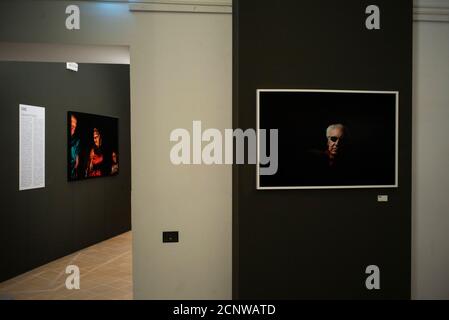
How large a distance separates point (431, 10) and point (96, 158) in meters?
5.89

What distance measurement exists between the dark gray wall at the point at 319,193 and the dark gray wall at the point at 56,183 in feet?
11.8

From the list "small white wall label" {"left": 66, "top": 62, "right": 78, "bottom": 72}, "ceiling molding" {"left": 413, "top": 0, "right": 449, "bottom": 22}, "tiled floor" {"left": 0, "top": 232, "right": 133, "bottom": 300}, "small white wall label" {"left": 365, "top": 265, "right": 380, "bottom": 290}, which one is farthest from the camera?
"small white wall label" {"left": 66, "top": 62, "right": 78, "bottom": 72}

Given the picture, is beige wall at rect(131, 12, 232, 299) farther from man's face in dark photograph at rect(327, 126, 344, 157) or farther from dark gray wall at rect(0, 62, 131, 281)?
dark gray wall at rect(0, 62, 131, 281)

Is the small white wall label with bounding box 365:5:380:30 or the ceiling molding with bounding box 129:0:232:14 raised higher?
the ceiling molding with bounding box 129:0:232:14

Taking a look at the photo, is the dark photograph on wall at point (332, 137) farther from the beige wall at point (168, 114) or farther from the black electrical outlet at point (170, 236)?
the black electrical outlet at point (170, 236)

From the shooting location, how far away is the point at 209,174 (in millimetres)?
2939

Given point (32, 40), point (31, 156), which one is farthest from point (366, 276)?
point (31, 156)

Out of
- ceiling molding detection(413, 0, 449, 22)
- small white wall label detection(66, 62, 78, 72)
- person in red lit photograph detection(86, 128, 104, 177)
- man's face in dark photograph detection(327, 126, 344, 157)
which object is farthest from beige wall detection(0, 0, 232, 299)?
person in red lit photograph detection(86, 128, 104, 177)

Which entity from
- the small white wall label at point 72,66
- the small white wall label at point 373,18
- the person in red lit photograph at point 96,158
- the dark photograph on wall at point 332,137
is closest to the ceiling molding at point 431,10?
the small white wall label at point 373,18

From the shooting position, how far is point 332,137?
8.75 ft

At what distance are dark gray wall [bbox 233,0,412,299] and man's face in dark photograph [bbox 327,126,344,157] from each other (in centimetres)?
33

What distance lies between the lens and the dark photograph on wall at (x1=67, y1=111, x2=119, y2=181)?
5.84 metres

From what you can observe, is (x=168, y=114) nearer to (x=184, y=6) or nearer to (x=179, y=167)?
(x=179, y=167)

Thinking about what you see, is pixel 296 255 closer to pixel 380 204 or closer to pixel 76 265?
pixel 380 204
